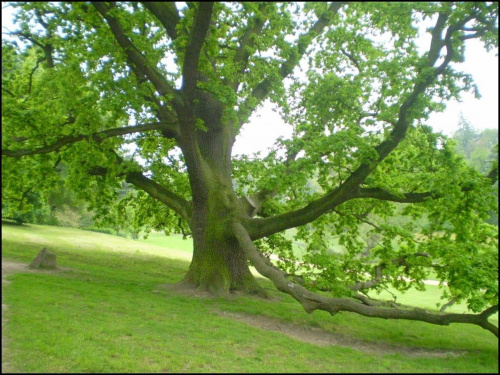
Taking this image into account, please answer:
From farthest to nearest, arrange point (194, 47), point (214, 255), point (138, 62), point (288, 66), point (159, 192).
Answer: point (159, 192) < point (288, 66) < point (214, 255) < point (138, 62) < point (194, 47)

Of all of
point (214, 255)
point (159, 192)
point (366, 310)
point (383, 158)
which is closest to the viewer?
point (366, 310)

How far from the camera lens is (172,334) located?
850 cm

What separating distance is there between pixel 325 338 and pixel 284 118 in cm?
978

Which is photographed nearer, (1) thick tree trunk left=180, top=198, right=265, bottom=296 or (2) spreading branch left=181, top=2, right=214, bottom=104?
(2) spreading branch left=181, top=2, right=214, bottom=104

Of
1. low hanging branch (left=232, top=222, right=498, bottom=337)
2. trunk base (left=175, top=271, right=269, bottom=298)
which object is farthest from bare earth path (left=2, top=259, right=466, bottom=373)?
trunk base (left=175, top=271, right=269, bottom=298)

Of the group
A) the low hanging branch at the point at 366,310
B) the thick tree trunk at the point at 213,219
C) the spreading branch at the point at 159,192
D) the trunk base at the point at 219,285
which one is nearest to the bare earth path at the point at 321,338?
the low hanging branch at the point at 366,310

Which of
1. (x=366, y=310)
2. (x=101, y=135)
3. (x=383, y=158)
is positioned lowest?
(x=366, y=310)

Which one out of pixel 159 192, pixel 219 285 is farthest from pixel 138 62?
pixel 219 285

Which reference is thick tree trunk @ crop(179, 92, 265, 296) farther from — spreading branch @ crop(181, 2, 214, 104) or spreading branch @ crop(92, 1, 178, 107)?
spreading branch @ crop(181, 2, 214, 104)

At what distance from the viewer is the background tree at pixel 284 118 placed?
386 inches

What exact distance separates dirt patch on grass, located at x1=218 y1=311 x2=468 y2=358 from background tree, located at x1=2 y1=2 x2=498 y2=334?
0.77m

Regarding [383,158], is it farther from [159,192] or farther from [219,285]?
[159,192]

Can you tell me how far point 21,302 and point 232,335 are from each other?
4874 mm

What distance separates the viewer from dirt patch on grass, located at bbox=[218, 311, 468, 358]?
941cm
